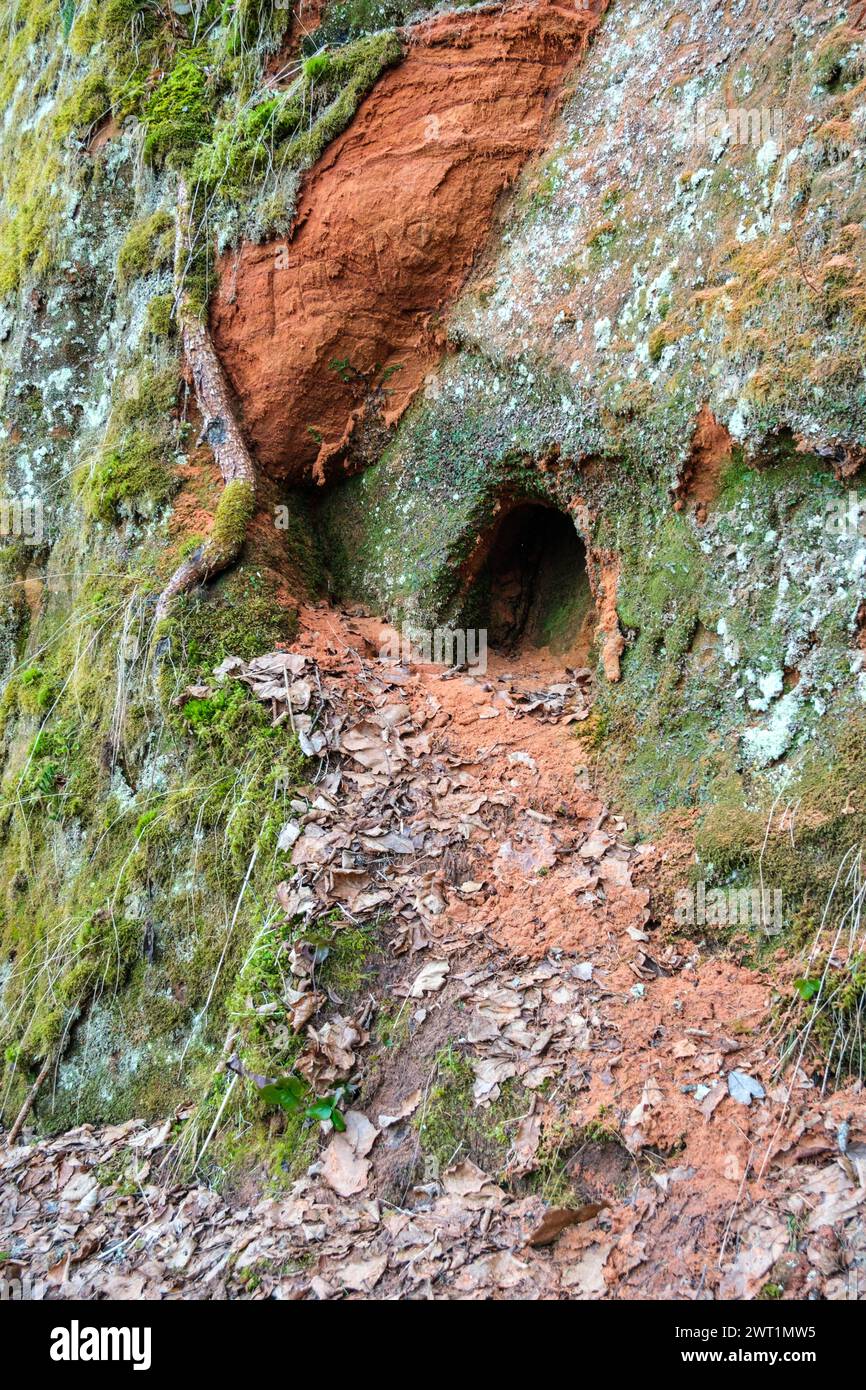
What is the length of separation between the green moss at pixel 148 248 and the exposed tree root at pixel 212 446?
0.17 meters

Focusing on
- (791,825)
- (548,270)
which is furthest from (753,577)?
(548,270)

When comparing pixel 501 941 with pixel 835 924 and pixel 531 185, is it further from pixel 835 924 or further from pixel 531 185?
pixel 531 185

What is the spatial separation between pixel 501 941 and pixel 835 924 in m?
1.33

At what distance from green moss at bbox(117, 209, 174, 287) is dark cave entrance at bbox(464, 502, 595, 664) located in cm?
295

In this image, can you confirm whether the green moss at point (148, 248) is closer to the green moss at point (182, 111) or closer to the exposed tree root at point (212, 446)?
the exposed tree root at point (212, 446)

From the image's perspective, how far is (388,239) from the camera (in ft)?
18.8

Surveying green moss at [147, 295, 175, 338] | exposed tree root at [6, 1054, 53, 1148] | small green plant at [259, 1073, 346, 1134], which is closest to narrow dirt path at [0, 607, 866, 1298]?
small green plant at [259, 1073, 346, 1134]

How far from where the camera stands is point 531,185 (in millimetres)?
5527

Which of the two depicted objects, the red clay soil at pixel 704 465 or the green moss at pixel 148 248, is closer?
the red clay soil at pixel 704 465

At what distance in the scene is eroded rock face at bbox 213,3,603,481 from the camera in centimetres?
557

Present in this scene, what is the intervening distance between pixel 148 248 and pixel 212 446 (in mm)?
1641

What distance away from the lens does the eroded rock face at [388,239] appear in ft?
18.3

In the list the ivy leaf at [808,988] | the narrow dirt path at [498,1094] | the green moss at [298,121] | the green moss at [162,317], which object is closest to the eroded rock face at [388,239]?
the green moss at [298,121]

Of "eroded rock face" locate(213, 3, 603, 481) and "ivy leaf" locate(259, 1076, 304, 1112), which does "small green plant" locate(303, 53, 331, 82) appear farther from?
"ivy leaf" locate(259, 1076, 304, 1112)
